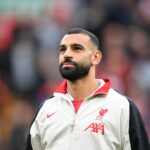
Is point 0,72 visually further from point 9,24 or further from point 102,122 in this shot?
point 102,122

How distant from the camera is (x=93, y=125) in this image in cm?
817

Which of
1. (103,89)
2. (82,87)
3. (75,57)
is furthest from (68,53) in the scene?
(103,89)

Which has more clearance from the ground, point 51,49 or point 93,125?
point 93,125

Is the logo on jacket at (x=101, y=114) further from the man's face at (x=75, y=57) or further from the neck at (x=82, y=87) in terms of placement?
the man's face at (x=75, y=57)

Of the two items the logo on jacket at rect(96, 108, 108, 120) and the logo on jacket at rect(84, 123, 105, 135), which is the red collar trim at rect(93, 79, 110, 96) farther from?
the logo on jacket at rect(84, 123, 105, 135)

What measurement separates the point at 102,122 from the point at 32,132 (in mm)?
683

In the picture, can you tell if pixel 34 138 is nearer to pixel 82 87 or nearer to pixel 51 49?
pixel 82 87

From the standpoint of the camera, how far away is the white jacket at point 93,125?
816 cm

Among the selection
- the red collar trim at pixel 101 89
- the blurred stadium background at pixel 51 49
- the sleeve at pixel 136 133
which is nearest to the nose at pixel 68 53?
the red collar trim at pixel 101 89

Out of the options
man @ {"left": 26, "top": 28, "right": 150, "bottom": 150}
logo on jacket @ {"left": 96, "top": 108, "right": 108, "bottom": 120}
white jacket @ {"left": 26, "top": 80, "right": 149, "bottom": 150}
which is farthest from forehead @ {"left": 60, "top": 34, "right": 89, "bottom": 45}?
logo on jacket @ {"left": 96, "top": 108, "right": 108, "bottom": 120}

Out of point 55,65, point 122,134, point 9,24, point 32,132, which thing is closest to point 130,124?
point 122,134

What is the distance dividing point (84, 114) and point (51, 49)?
7652mm

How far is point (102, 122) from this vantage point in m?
8.20

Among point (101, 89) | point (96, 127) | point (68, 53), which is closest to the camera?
point (96, 127)
